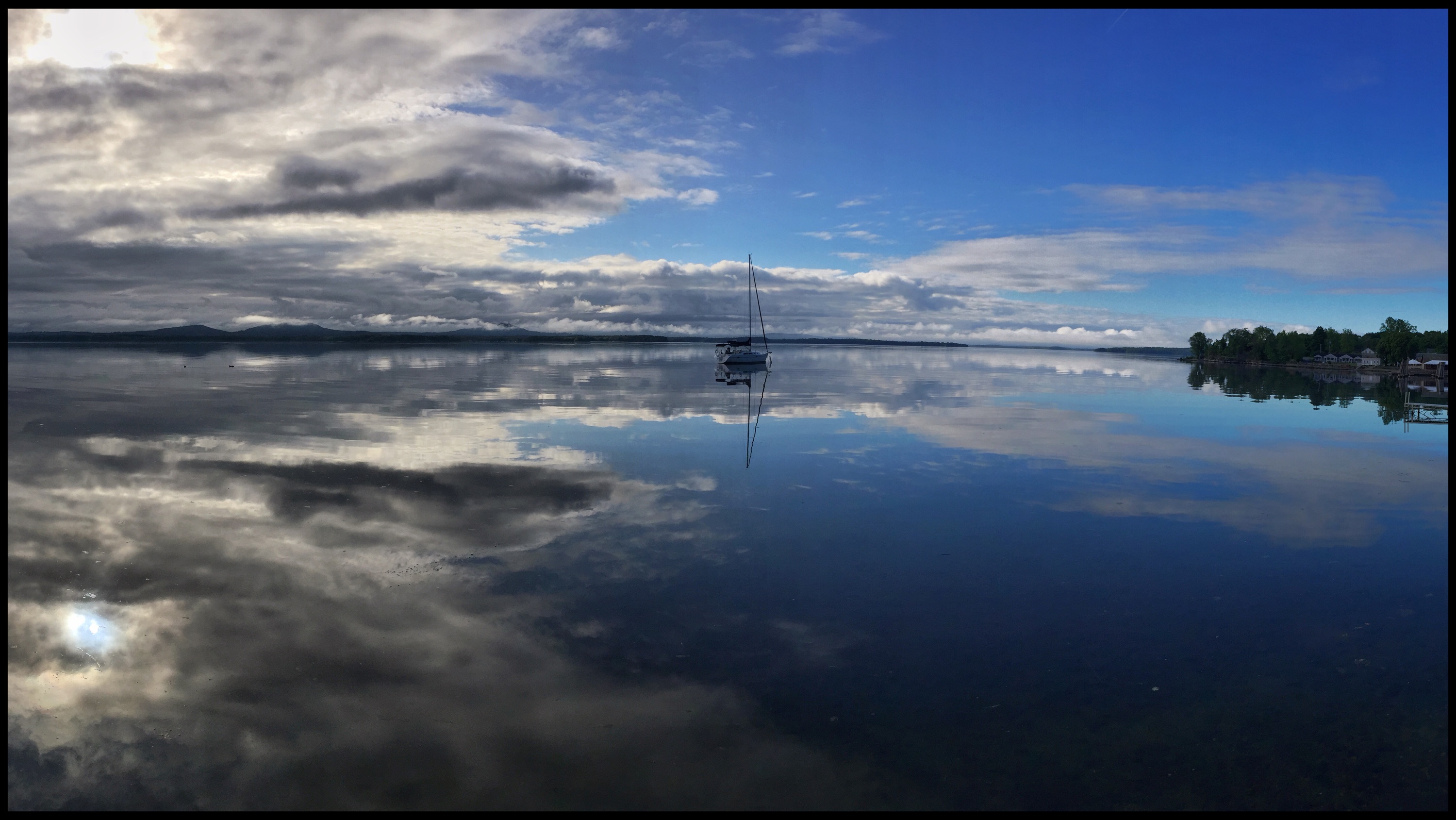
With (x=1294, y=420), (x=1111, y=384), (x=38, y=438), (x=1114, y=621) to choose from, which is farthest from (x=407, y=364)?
(x=1114, y=621)

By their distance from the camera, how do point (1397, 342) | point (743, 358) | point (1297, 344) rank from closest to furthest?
point (743, 358) < point (1397, 342) < point (1297, 344)

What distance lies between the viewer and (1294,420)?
35.5m

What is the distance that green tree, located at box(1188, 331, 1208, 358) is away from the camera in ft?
616

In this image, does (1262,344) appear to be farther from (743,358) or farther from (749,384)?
(749,384)

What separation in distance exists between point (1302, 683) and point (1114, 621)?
1.99 m

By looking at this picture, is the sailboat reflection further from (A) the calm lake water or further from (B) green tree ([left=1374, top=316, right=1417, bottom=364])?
(B) green tree ([left=1374, top=316, right=1417, bottom=364])

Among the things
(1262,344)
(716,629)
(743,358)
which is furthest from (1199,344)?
(716,629)

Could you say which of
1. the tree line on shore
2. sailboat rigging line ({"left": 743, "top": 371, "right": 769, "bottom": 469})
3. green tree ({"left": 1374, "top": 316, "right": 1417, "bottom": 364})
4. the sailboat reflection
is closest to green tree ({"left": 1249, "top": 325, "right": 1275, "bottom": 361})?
the tree line on shore

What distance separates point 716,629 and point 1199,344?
8467 inches

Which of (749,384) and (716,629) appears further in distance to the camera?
(749,384)

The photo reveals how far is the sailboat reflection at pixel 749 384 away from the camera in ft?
78.0

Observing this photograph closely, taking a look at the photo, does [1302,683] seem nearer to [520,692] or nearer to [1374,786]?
[1374,786]

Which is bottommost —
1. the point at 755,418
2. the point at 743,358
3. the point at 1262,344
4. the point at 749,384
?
the point at 755,418

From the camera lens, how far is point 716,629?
30.3 feet
